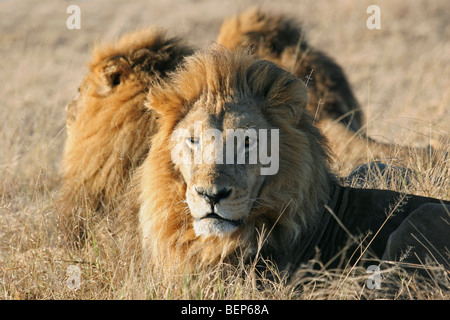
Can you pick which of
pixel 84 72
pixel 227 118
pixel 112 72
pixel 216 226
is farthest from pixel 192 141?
pixel 84 72

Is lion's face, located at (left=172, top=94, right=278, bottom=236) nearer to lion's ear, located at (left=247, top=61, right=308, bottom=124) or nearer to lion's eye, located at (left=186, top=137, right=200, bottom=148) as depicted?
lion's eye, located at (left=186, top=137, right=200, bottom=148)

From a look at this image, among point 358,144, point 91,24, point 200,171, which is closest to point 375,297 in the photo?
point 200,171

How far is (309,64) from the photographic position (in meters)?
7.71

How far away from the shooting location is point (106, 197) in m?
5.60

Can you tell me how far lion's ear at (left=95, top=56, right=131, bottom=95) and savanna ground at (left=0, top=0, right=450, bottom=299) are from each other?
2.64 ft

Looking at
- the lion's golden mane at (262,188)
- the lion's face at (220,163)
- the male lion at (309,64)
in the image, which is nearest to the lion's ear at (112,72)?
the lion's golden mane at (262,188)

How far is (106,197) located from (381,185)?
91.6 inches

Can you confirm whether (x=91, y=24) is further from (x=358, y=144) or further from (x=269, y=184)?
Result: (x=269, y=184)

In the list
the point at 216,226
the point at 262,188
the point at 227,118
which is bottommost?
the point at 216,226

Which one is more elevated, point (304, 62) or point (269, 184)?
point (304, 62)

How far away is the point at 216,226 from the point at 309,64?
13.9ft

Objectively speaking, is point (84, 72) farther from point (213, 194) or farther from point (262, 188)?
point (213, 194)

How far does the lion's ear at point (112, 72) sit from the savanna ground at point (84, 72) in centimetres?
80

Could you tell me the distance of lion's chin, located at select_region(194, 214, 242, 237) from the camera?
3.90m
